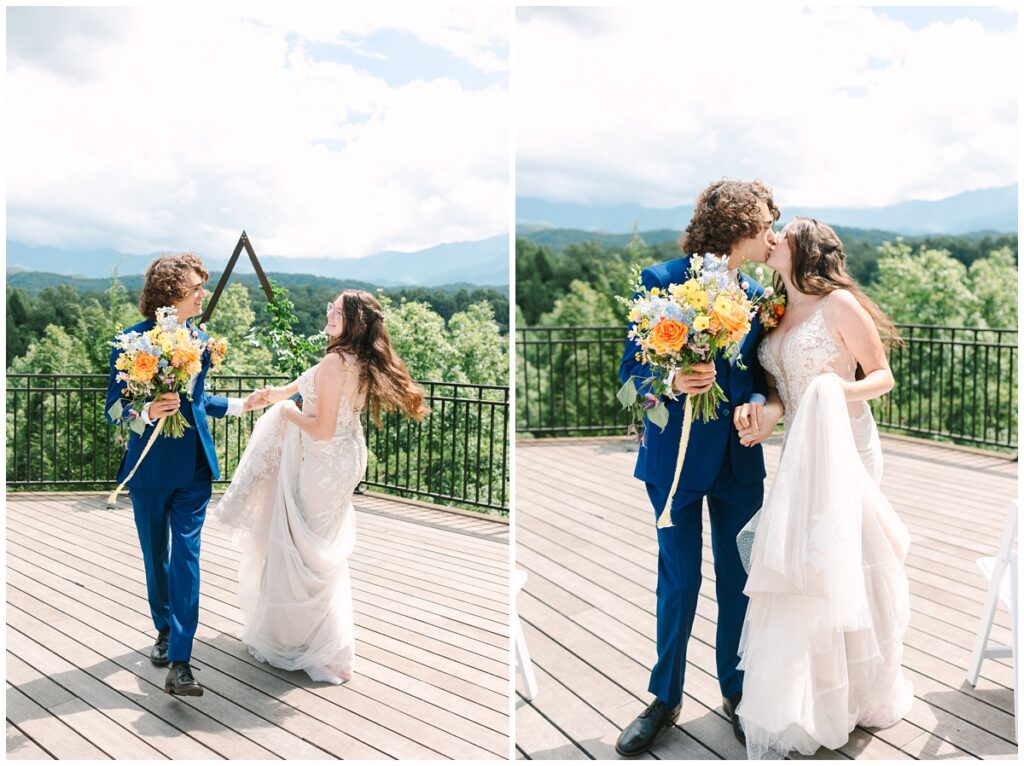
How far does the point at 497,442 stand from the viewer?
315 inches

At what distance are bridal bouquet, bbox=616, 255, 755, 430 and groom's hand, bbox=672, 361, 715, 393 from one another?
17 millimetres

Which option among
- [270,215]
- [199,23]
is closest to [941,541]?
[270,215]

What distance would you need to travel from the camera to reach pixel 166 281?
2865 mm

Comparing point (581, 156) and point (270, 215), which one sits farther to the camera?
point (581, 156)

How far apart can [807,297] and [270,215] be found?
7345 mm

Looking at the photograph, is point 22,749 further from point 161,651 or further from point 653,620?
point 653,620

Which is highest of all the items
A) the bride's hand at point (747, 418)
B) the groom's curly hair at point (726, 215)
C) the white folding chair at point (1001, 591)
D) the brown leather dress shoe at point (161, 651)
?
the groom's curly hair at point (726, 215)

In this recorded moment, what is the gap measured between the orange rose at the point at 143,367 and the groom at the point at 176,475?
118mm

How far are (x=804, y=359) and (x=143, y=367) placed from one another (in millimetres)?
2111

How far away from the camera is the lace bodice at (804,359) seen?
88.3 inches

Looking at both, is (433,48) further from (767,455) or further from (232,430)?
(767,455)

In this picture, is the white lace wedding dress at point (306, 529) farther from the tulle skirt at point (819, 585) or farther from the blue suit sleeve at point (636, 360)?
the tulle skirt at point (819, 585)

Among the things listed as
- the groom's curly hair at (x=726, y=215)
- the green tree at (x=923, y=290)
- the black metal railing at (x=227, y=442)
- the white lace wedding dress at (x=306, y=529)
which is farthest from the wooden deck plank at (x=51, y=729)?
the green tree at (x=923, y=290)

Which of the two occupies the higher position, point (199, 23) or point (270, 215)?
point (199, 23)
